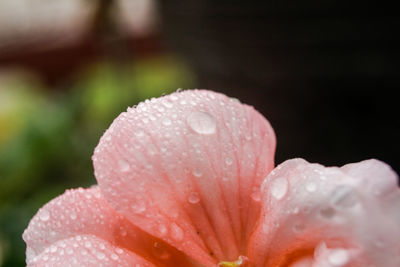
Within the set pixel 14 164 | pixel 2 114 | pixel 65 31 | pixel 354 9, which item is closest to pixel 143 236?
pixel 354 9

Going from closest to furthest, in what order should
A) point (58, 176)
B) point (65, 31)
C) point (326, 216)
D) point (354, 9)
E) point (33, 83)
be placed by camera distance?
point (326, 216) < point (354, 9) < point (58, 176) < point (33, 83) < point (65, 31)

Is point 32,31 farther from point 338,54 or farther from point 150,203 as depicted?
point 150,203

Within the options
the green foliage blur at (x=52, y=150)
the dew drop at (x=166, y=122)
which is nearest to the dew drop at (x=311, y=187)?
the dew drop at (x=166, y=122)

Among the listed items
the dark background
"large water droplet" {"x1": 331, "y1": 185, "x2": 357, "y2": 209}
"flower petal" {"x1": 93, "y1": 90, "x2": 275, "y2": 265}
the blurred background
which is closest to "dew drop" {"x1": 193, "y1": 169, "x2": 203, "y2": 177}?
"flower petal" {"x1": 93, "y1": 90, "x2": 275, "y2": 265}

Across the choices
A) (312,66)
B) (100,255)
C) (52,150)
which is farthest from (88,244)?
(52,150)

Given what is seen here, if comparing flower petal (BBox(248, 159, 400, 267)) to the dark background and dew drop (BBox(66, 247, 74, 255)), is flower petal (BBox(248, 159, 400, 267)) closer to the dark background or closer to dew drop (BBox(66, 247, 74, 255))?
dew drop (BBox(66, 247, 74, 255))

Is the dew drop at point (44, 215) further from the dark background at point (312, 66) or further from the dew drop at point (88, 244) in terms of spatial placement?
the dark background at point (312, 66)

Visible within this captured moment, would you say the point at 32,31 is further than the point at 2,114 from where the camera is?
Yes
